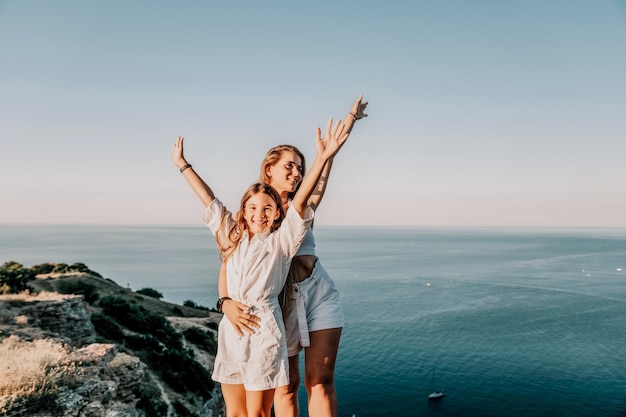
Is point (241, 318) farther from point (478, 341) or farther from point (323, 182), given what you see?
point (478, 341)

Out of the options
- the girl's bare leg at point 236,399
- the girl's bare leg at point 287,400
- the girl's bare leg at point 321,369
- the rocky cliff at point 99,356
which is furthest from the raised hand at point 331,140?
the rocky cliff at point 99,356

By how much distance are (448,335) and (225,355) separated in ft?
183

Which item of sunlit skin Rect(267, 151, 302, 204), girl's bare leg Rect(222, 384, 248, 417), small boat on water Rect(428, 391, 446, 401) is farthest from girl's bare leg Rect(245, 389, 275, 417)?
small boat on water Rect(428, 391, 446, 401)

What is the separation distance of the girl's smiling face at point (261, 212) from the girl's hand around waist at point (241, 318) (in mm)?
605

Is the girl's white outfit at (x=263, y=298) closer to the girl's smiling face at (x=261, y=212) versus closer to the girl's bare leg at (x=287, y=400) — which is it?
the girl's smiling face at (x=261, y=212)

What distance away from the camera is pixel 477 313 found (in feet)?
211

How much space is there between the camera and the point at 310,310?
11.7 ft

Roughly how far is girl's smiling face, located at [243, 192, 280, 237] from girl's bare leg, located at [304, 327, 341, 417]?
99 centimetres

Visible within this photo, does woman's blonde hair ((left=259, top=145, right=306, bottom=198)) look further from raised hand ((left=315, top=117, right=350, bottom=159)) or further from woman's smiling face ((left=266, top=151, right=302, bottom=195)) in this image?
raised hand ((left=315, top=117, right=350, bottom=159))

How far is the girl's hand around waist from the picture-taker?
3.23 metres

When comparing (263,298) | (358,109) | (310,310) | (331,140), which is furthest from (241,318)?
(358,109)

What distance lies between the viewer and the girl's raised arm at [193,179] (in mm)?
3705

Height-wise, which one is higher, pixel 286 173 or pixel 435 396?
pixel 286 173

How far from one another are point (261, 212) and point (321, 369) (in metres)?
1.40
